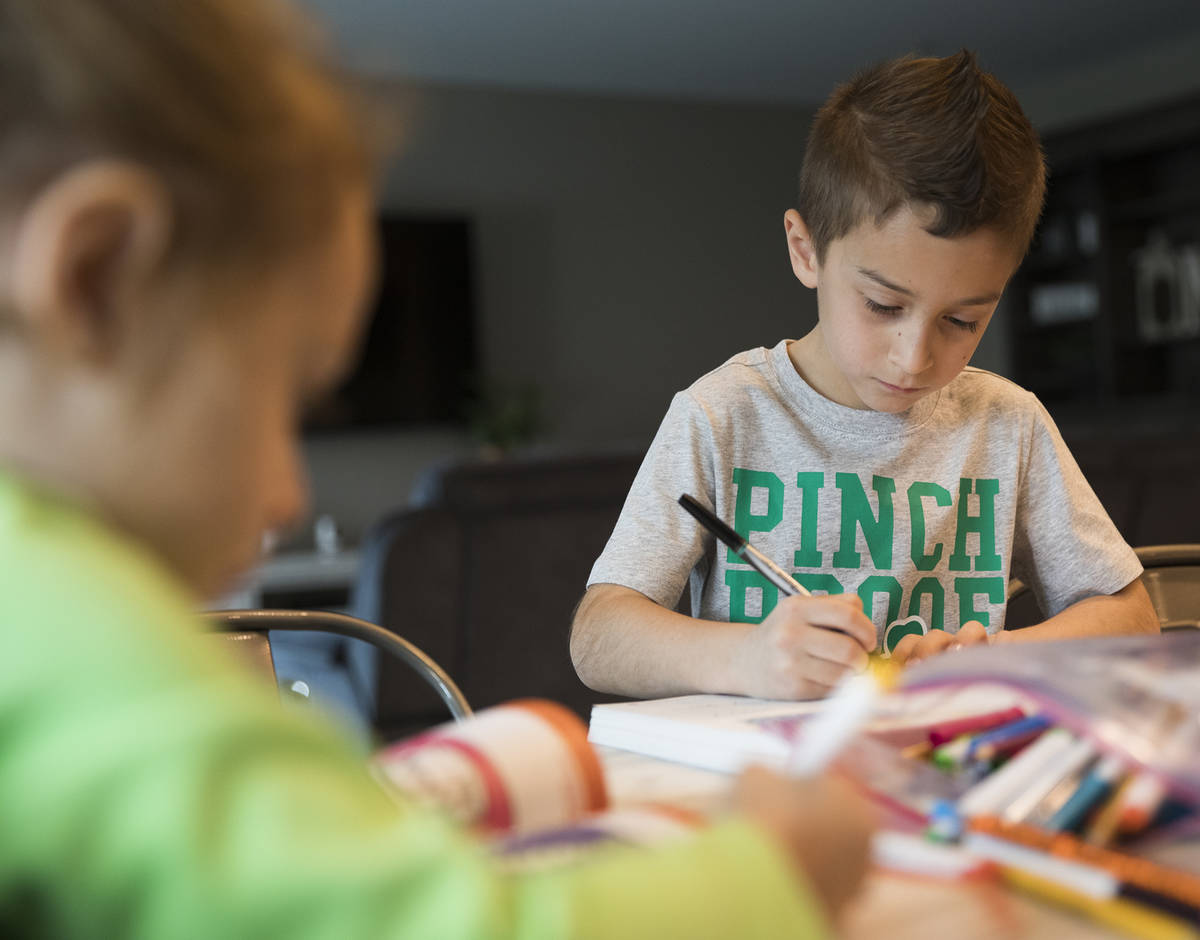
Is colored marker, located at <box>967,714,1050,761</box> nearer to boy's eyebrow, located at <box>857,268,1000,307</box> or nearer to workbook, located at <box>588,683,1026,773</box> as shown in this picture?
workbook, located at <box>588,683,1026,773</box>

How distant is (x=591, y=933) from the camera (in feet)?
1.11

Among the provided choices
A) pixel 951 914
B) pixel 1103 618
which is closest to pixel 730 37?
pixel 1103 618

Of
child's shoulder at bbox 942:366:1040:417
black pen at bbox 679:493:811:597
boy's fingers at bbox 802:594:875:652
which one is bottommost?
boy's fingers at bbox 802:594:875:652

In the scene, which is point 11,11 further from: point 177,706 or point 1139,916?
point 1139,916

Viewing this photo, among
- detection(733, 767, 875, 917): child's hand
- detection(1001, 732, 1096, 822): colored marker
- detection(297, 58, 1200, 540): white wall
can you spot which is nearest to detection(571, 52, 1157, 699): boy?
detection(1001, 732, 1096, 822): colored marker

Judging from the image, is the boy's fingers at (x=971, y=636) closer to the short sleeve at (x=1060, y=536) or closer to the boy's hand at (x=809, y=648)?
the boy's hand at (x=809, y=648)

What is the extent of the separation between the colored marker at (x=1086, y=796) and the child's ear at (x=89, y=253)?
392 millimetres

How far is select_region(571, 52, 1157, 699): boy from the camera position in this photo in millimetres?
1031

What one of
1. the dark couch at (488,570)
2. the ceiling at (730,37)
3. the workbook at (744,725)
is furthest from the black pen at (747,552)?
the ceiling at (730,37)

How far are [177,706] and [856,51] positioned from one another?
579 cm

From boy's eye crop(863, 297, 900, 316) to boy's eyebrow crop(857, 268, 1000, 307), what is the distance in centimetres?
2

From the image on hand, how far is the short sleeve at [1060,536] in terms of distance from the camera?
1131 millimetres

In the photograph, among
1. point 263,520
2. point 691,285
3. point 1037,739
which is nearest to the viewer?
point 263,520

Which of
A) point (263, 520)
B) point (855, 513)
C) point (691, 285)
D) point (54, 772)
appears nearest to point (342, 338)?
point (263, 520)
